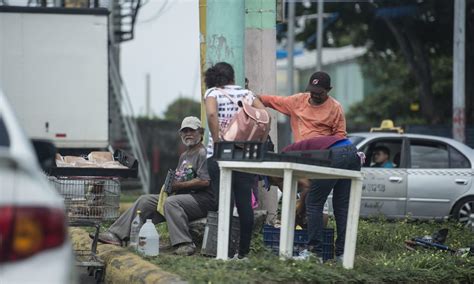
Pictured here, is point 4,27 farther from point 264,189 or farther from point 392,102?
point 392,102

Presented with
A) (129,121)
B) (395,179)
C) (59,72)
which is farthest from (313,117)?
(129,121)

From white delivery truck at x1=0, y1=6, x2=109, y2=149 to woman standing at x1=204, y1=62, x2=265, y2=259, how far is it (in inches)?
445

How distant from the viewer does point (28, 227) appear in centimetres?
364

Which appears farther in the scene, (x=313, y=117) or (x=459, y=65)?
(x=459, y=65)

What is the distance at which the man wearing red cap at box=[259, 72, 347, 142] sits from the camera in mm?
8180

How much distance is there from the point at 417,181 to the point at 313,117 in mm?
6733

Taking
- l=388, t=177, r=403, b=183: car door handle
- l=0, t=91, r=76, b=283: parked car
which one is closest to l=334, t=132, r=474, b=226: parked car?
l=388, t=177, r=403, b=183: car door handle

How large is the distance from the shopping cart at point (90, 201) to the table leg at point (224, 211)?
123cm

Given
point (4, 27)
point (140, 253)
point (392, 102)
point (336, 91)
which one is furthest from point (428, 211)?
point (336, 91)

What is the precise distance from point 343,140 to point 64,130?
12007 mm

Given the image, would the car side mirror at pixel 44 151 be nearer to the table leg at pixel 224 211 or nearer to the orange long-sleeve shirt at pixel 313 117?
the table leg at pixel 224 211

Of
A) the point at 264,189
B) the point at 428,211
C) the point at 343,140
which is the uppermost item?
the point at 343,140

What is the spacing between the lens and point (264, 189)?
9359 millimetres

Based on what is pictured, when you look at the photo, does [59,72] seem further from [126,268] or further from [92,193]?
[126,268]
